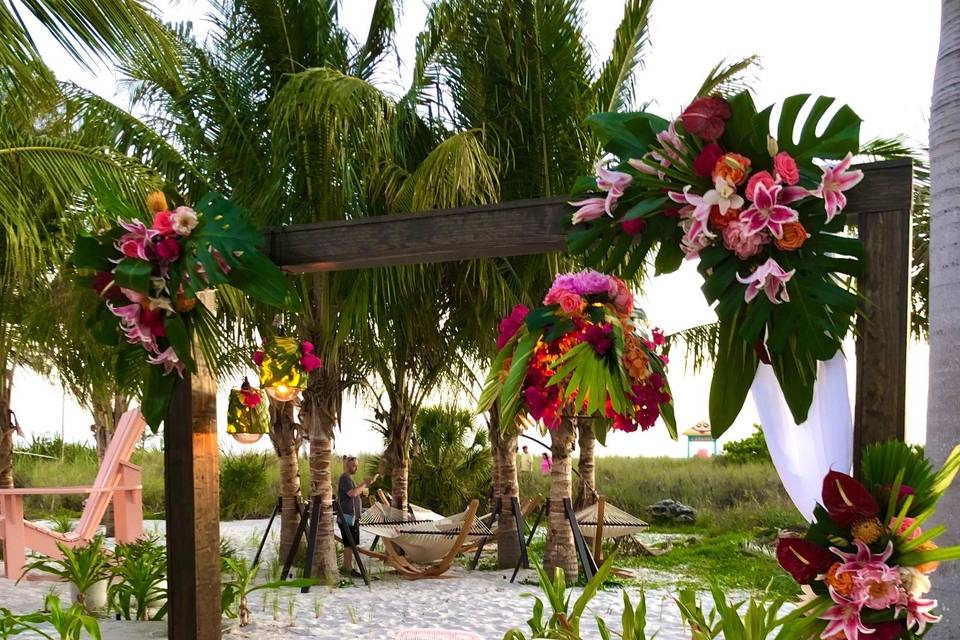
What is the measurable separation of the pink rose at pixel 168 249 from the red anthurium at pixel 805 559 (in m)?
2.27

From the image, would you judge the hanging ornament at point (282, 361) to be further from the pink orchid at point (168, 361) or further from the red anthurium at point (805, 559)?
the red anthurium at point (805, 559)

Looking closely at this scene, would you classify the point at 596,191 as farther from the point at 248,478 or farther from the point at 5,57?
the point at 248,478

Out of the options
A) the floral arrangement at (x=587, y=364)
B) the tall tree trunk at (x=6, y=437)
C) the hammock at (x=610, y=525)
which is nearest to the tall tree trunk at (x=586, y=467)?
the hammock at (x=610, y=525)

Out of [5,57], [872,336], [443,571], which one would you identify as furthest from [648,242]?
[443,571]

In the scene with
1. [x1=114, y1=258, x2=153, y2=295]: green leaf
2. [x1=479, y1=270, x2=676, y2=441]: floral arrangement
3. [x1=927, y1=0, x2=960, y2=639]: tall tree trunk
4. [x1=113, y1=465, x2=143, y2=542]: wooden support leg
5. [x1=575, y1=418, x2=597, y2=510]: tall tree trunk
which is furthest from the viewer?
[x1=575, y1=418, x2=597, y2=510]: tall tree trunk

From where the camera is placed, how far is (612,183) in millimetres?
3037

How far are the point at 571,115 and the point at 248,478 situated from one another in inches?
326

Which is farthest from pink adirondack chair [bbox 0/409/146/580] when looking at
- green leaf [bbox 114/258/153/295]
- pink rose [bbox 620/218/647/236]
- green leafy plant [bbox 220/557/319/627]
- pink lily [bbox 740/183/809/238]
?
pink lily [bbox 740/183/809/238]

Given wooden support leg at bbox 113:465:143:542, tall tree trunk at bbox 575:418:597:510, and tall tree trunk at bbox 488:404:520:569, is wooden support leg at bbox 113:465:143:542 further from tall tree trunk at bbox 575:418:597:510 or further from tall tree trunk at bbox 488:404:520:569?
tall tree trunk at bbox 575:418:597:510

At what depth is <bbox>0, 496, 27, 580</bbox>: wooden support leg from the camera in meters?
7.07

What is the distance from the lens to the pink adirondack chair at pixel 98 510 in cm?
705

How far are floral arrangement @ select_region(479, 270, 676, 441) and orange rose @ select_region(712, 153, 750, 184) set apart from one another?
0.72m

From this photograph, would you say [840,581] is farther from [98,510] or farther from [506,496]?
[506,496]

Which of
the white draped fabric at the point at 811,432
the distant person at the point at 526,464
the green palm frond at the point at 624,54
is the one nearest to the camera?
the white draped fabric at the point at 811,432
